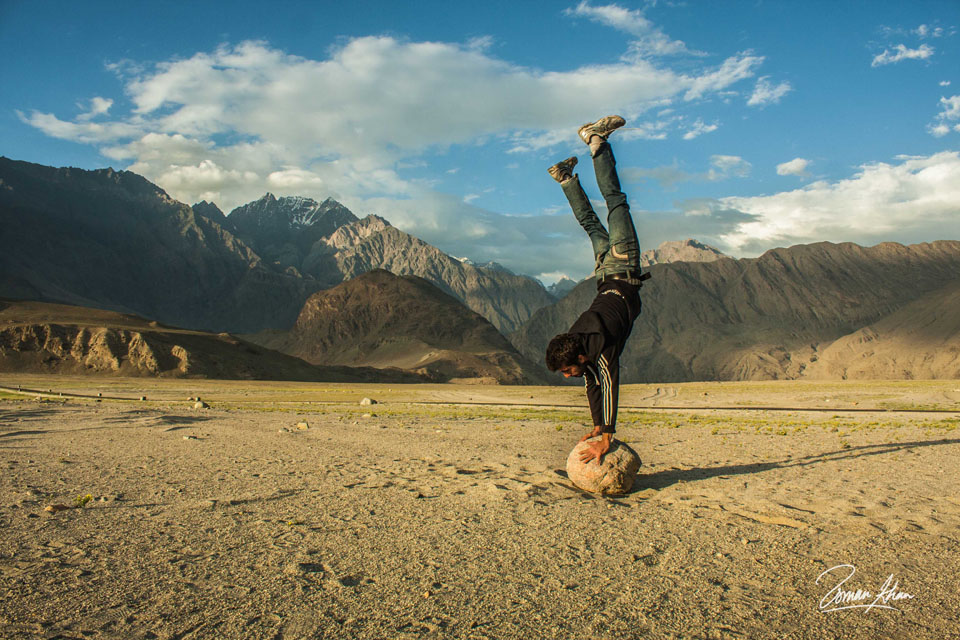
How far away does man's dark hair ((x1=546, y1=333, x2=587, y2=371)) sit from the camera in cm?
717

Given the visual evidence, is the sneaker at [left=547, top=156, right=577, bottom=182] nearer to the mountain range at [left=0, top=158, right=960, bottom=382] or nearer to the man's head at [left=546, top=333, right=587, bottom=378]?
the man's head at [left=546, top=333, right=587, bottom=378]

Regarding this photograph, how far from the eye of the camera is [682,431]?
17344mm

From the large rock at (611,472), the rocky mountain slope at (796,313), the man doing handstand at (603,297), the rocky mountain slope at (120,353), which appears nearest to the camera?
the man doing handstand at (603,297)

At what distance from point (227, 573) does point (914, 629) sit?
5109 millimetres

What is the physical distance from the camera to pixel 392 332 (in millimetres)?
146875

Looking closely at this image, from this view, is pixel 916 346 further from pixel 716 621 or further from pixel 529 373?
pixel 716 621

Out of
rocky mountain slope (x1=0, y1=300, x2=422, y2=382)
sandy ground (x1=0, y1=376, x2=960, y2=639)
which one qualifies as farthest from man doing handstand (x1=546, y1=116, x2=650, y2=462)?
rocky mountain slope (x1=0, y1=300, x2=422, y2=382)

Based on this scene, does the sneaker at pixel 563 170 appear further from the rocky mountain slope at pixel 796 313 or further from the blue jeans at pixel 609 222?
the rocky mountain slope at pixel 796 313

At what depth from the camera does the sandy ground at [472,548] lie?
13.5 feet

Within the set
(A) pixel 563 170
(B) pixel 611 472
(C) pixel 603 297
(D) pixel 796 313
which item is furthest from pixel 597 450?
(D) pixel 796 313

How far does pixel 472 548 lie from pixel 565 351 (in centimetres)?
258

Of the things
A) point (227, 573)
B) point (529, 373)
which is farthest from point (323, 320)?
point (227, 573)

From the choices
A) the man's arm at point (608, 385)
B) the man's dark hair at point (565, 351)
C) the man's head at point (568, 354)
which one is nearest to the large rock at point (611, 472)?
the man's arm at point (608, 385)

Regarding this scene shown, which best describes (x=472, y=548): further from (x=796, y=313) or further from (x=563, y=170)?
(x=796, y=313)
